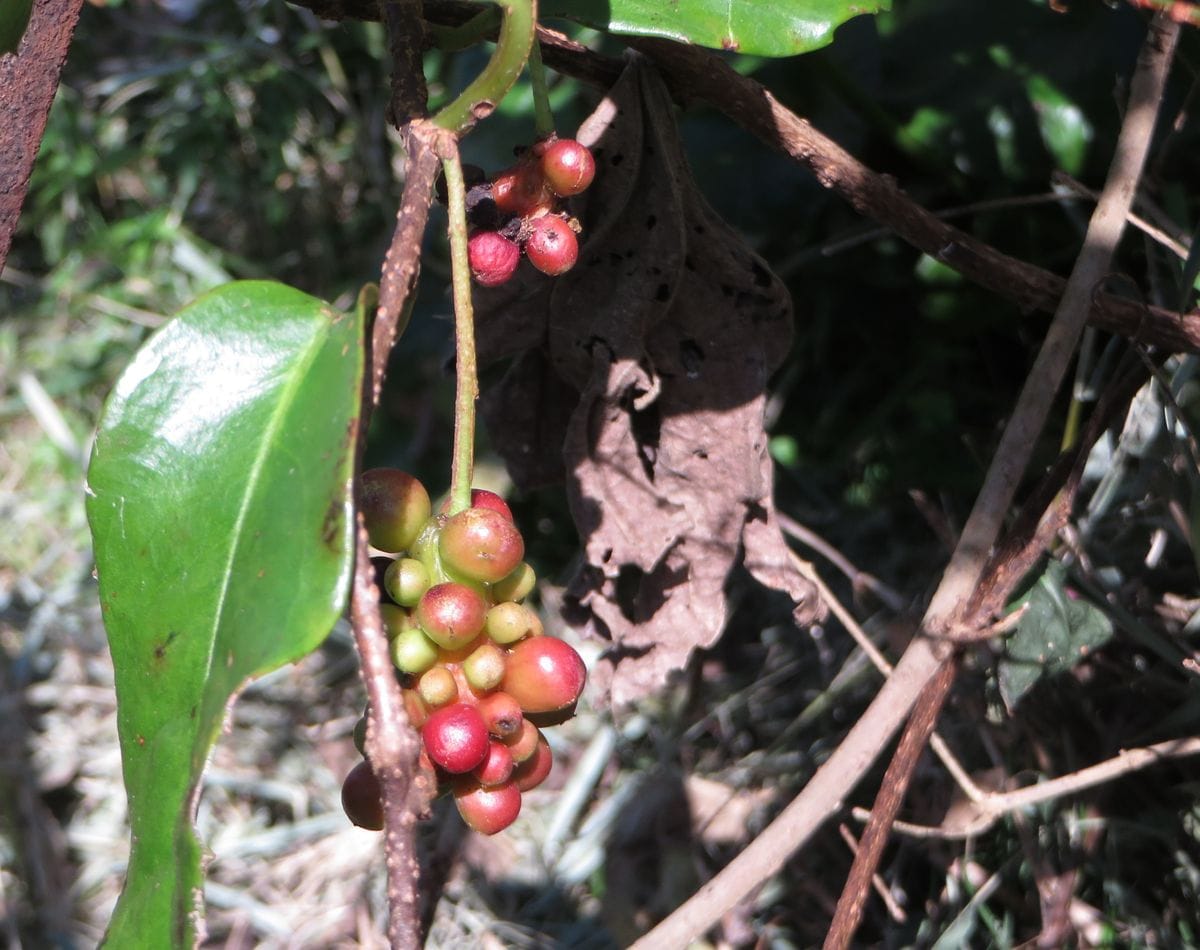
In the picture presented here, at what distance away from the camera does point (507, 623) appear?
603mm

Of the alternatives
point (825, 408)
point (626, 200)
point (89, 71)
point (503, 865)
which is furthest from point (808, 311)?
point (89, 71)

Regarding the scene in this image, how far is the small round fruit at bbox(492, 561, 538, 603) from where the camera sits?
63 cm

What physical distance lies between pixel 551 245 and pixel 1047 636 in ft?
1.78

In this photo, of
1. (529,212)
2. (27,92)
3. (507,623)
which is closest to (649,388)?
(529,212)

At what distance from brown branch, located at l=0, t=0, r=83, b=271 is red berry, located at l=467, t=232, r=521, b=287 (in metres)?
0.25

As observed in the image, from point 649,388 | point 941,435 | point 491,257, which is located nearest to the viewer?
point 491,257

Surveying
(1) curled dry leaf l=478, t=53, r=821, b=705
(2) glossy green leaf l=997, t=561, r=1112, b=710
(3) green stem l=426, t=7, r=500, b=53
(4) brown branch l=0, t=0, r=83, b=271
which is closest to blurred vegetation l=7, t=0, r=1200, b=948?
(2) glossy green leaf l=997, t=561, r=1112, b=710

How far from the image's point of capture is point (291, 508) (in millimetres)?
525

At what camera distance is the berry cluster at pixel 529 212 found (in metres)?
0.68

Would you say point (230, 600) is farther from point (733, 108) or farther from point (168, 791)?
point (733, 108)

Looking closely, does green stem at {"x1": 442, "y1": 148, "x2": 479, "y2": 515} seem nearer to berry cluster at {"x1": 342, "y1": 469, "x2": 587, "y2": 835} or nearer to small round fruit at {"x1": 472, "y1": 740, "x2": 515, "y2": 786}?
berry cluster at {"x1": 342, "y1": 469, "x2": 587, "y2": 835}

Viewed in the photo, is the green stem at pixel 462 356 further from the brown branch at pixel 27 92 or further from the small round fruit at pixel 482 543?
the brown branch at pixel 27 92

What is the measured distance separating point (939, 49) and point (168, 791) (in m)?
1.07

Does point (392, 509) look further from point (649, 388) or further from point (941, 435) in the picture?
point (941, 435)
